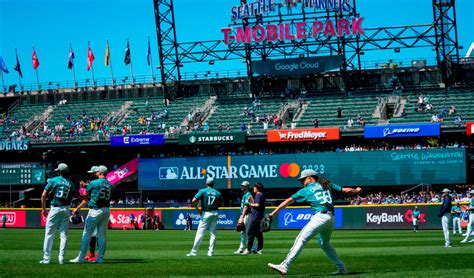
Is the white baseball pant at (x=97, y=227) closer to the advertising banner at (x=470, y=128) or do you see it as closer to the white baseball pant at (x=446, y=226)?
the white baseball pant at (x=446, y=226)

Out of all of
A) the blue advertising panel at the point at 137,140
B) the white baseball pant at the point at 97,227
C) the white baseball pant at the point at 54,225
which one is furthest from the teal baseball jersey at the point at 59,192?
the blue advertising panel at the point at 137,140

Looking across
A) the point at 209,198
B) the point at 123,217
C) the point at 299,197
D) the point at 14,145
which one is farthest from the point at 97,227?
the point at 14,145

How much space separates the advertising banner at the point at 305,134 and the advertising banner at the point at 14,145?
2219 cm

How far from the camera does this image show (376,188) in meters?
62.6

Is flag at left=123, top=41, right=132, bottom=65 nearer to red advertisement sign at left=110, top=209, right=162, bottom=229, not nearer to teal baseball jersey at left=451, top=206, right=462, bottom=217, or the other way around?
red advertisement sign at left=110, top=209, right=162, bottom=229

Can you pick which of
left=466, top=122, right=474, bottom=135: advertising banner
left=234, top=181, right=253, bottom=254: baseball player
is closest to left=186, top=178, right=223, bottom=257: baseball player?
left=234, top=181, right=253, bottom=254: baseball player

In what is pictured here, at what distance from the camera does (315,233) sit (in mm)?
14945

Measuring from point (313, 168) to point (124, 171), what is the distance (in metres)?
15.8

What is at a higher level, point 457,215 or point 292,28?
point 292,28

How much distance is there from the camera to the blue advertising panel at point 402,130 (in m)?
59.2

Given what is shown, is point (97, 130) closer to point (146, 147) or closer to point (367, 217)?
point (146, 147)

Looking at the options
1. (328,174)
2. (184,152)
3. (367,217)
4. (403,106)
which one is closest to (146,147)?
(184,152)

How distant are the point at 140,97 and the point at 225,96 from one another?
911 cm

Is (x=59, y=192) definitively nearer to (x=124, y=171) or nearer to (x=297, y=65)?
(x=124, y=171)
